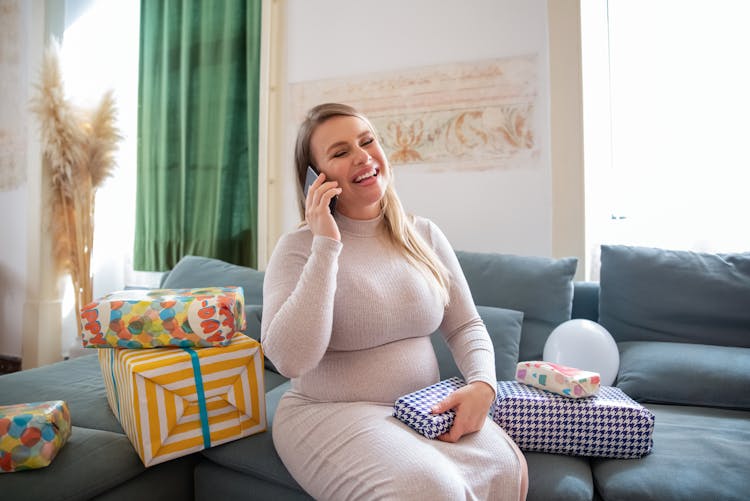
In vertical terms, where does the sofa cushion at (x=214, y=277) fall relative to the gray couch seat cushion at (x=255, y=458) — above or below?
above

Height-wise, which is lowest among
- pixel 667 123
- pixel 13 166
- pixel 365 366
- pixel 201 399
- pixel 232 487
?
pixel 232 487

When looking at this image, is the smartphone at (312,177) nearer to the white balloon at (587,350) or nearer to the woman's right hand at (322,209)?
the woman's right hand at (322,209)

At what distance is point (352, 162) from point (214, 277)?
113 centimetres

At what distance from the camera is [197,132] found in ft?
10.1

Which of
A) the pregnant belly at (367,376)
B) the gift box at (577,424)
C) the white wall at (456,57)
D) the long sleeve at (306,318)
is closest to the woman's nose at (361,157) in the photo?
the long sleeve at (306,318)

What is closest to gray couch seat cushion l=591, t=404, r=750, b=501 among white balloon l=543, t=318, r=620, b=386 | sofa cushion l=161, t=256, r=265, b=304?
white balloon l=543, t=318, r=620, b=386

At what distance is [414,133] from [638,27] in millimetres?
1155

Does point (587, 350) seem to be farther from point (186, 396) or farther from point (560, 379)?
point (186, 396)

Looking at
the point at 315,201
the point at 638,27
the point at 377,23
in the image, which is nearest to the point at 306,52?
the point at 377,23

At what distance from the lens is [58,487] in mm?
1110

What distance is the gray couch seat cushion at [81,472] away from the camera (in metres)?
1.09

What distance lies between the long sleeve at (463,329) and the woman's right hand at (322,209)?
38cm

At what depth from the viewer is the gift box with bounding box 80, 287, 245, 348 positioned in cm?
134

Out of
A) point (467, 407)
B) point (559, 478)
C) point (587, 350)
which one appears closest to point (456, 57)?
point (587, 350)
